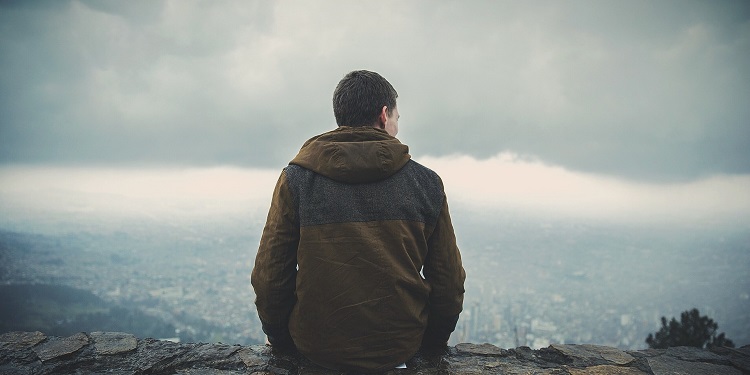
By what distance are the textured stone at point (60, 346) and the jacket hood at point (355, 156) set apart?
2321 millimetres

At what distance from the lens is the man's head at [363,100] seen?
7.19 feet

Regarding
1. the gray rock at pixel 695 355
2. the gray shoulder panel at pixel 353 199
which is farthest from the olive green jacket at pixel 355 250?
the gray rock at pixel 695 355

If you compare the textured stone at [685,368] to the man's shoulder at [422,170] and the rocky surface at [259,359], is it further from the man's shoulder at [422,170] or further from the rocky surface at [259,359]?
the man's shoulder at [422,170]

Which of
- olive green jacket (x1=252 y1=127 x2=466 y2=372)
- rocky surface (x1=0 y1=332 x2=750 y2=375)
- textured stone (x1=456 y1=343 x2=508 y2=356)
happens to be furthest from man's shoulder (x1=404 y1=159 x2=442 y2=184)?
textured stone (x1=456 y1=343 x2=508 y2=356)

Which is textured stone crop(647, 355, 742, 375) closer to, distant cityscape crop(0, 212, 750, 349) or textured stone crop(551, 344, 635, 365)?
textured stone crop(551, 344, 635, 365)

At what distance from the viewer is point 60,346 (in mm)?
2596

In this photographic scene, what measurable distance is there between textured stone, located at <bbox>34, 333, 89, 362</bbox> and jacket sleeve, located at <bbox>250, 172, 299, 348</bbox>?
165 cm

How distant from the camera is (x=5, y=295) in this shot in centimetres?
3127

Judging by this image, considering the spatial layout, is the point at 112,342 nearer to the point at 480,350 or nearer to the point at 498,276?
the point at 480,350

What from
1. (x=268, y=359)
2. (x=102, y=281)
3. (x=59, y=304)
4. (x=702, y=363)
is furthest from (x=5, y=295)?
(x=702, y=363)

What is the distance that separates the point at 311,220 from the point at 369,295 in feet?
1.80

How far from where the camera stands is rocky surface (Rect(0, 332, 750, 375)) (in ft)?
7.91

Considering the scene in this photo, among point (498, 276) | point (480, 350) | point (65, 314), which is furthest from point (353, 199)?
point (498, 276)

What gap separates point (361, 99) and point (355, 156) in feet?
1.65
